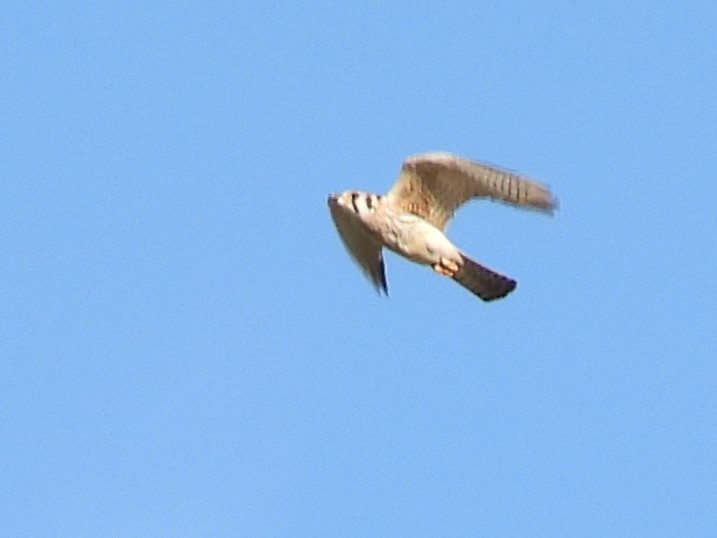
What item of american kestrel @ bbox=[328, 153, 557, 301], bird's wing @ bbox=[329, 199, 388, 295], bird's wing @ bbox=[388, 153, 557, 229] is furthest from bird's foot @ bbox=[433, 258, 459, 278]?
bird's wing @ bbox=[329, 199, 388, 295]

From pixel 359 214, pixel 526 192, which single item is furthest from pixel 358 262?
pixel 526 192

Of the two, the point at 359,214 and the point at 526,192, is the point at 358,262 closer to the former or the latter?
the point at 359,214

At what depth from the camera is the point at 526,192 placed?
28.9 meters

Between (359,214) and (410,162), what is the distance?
97 centimetres

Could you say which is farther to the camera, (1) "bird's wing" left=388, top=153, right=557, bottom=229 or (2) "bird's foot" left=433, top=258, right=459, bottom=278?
(2) "bird's foot" left=433, top=258, right=459, bottom=278

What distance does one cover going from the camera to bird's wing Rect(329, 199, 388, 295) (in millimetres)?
30969

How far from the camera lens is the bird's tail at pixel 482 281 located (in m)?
30.1

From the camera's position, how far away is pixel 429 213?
30344 millimetres

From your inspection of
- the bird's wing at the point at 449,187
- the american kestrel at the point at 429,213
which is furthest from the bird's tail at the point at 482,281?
the bird's wing at the point at 449,187

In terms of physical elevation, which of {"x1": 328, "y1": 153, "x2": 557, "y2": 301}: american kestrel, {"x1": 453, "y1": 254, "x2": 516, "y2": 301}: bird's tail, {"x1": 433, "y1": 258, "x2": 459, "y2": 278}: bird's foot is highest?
{"x1": 328, "y1": 153, "x2": 557, "y2": 301}: american kestrel

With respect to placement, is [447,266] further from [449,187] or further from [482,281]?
[449,187]

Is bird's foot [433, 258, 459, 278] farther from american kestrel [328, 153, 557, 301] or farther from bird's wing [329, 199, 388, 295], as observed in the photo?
bird's wing [329, 199, 388, 295]

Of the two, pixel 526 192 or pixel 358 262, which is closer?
pixel 526 192

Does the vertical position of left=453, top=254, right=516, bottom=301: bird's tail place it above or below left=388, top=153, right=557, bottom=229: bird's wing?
below
